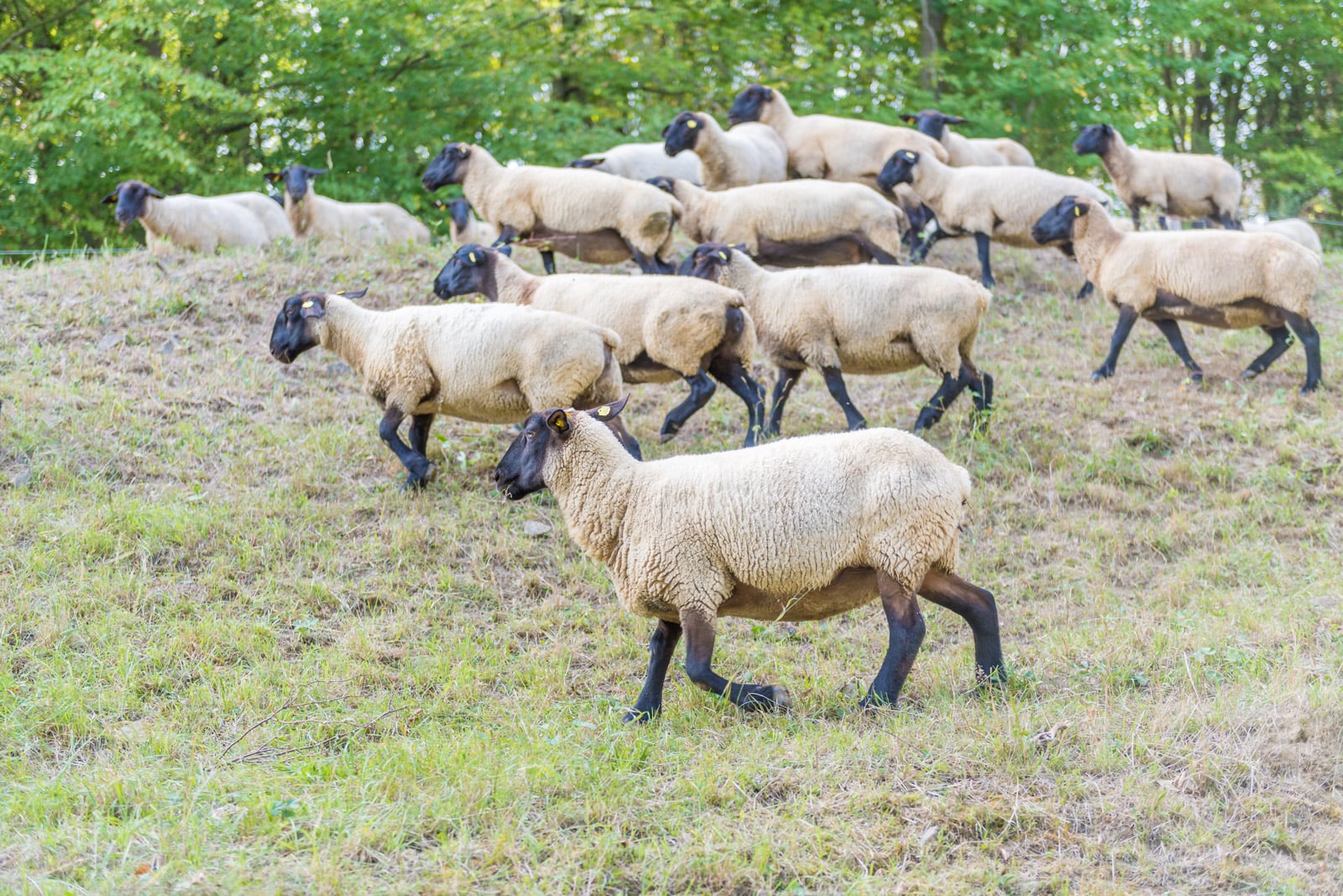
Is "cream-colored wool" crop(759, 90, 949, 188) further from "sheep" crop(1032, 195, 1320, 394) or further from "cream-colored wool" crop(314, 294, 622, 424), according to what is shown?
"cream-colored wool" crop(314, 294, 622, 424)

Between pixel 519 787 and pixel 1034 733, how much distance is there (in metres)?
2.23

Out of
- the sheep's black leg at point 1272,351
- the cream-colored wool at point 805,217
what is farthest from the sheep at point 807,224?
the sheep's black leg at point 1272,351

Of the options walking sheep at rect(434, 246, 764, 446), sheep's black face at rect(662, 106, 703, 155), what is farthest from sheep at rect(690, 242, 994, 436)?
sheep's black face at rect(662, 106, 703, 155)

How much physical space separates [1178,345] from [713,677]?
796cm

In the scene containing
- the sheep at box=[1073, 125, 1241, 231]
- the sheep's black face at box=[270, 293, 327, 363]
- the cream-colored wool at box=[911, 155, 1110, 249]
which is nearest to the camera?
the sheep's black face at box=[270, 293, 327, 363]

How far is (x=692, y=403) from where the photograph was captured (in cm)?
1043

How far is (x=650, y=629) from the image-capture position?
309 inches

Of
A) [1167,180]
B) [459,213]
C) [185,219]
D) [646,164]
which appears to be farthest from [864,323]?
[185,219]

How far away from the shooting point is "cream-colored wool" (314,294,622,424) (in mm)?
9156

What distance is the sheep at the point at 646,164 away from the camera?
1593 centimetres

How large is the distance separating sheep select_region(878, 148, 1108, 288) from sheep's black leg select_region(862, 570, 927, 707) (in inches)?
327

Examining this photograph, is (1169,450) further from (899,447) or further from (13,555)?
(13,555)

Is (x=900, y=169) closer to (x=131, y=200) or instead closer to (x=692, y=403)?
(x=692, y=403)

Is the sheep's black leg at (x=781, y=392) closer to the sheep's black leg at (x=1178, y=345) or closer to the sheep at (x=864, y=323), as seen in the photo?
the sheep at (x=864, y=323)
